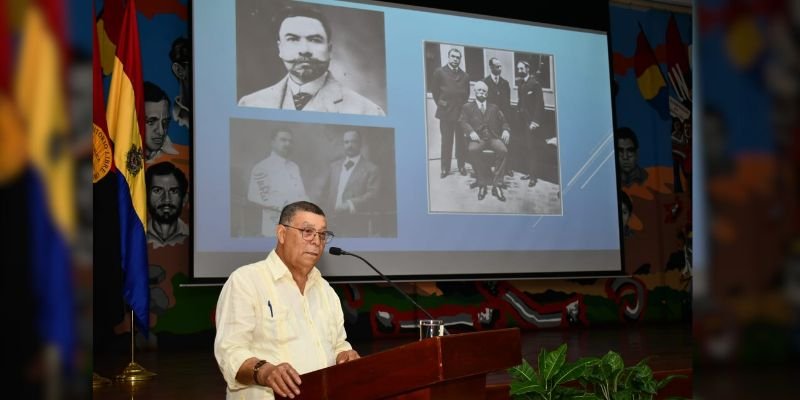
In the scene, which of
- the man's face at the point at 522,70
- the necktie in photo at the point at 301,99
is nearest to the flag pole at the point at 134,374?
the necktie in photo at the point at 301,99

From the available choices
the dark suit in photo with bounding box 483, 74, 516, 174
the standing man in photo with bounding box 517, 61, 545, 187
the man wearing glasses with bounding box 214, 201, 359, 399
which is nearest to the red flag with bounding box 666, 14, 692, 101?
the standing man in photo with bounding box 517, 61, 545, 187

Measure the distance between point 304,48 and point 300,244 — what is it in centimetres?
317

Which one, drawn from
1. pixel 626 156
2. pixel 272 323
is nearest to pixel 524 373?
pixel 272 323

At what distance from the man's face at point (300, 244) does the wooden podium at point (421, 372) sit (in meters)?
0.60

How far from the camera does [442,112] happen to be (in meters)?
5.72

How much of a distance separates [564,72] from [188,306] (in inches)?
136

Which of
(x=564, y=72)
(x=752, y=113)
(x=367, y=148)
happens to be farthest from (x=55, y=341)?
(x=564, y=72)

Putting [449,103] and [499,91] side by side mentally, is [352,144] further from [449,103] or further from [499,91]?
[499,91]

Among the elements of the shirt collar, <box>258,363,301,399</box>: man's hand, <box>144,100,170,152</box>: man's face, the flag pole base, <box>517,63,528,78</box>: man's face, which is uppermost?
<box>517,63,528,78</box>: man's face

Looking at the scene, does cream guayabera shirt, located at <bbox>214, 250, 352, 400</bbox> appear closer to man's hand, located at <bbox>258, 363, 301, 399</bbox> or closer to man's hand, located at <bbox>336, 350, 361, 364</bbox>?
man's hand, located at <bbox>336, 350, 361, 364</bbox>

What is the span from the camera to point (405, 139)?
221 inches

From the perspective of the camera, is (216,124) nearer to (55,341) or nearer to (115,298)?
(115,298)

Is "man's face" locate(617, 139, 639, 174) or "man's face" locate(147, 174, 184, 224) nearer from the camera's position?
"man's face" locate(147, 174, 184, 224)

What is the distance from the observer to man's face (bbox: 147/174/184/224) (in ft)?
18.2
